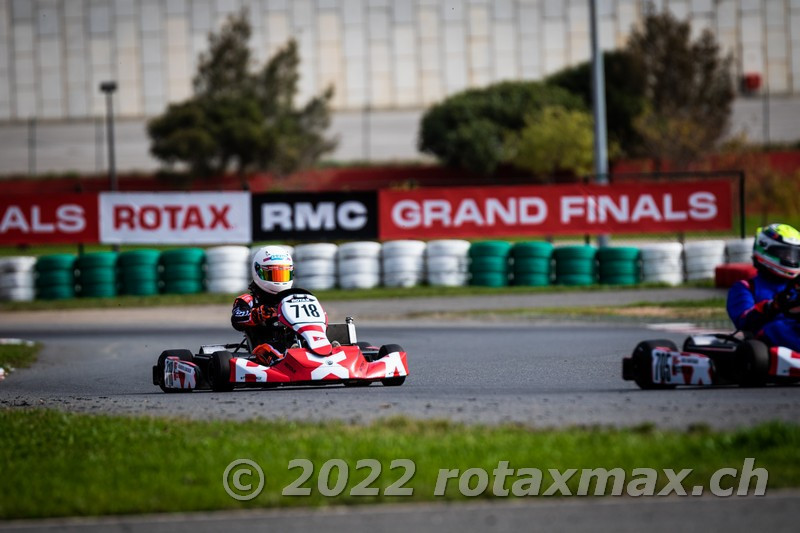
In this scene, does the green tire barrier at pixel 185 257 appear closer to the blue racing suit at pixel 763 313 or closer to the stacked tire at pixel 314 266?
the stacked tire at pixel 314 266

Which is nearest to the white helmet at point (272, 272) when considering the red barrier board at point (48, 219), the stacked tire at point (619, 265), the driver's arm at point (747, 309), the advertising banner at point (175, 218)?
the driver's arm at point (747, 309)

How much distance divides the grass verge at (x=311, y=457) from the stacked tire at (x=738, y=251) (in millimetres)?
15330

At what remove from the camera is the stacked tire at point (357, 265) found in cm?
2259

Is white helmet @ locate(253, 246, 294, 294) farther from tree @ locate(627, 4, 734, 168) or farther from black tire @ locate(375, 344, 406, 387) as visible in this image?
tree @ locate(627, 4, 734, 168)

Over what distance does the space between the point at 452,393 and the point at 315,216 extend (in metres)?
14.4

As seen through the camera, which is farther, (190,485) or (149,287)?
(149,287)

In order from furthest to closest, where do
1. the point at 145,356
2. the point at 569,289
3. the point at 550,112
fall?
the point at 550,112 < the point at 569,289 < the point at 145,356

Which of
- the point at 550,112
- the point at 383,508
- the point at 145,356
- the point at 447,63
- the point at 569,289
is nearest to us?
the point at 383,508

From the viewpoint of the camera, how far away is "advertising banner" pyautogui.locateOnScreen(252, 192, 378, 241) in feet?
77.4

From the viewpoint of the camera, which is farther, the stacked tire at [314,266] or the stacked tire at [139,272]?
the stacked tire at [139,272]

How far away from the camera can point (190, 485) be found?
631 centimetres

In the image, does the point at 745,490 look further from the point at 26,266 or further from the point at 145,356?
the point at 26,266

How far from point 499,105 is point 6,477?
140ft

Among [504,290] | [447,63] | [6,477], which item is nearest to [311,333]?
[6,477]
